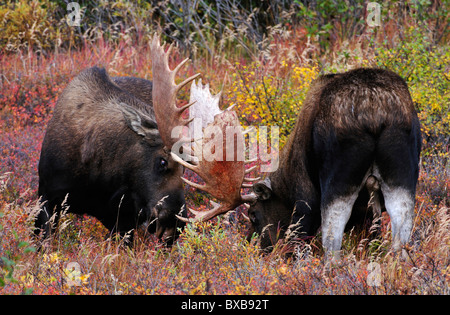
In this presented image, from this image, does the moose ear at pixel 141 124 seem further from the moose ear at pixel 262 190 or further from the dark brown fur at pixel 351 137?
the dark brown fur at pixel 351 137

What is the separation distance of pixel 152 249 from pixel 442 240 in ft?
8.49

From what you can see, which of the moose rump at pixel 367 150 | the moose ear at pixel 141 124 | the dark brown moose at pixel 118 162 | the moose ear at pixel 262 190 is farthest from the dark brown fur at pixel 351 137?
the moose ear at pixel 141 124

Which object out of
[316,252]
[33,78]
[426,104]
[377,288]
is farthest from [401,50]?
[33,78]

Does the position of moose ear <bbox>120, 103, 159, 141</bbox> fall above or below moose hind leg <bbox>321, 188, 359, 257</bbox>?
above

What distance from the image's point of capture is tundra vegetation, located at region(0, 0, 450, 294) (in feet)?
16.0

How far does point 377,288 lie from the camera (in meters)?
4.56

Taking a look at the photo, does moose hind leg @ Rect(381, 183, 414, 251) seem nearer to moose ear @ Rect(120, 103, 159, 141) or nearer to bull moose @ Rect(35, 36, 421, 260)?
bull moose @ Rect(35, 36, 421, 260)

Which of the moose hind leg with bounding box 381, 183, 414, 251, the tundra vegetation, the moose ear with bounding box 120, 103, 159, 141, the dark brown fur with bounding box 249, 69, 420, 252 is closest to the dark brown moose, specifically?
the moose ear with bounding box 120, 103, 159, 141

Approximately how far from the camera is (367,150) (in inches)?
205

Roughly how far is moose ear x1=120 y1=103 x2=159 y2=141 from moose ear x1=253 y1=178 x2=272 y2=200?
42.4 inches

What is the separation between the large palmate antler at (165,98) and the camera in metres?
6.21

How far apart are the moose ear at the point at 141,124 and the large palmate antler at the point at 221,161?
45 centimetres

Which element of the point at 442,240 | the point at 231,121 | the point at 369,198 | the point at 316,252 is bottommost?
the point at 316,252

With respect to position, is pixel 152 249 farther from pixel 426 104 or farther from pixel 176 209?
pixel 426 104
